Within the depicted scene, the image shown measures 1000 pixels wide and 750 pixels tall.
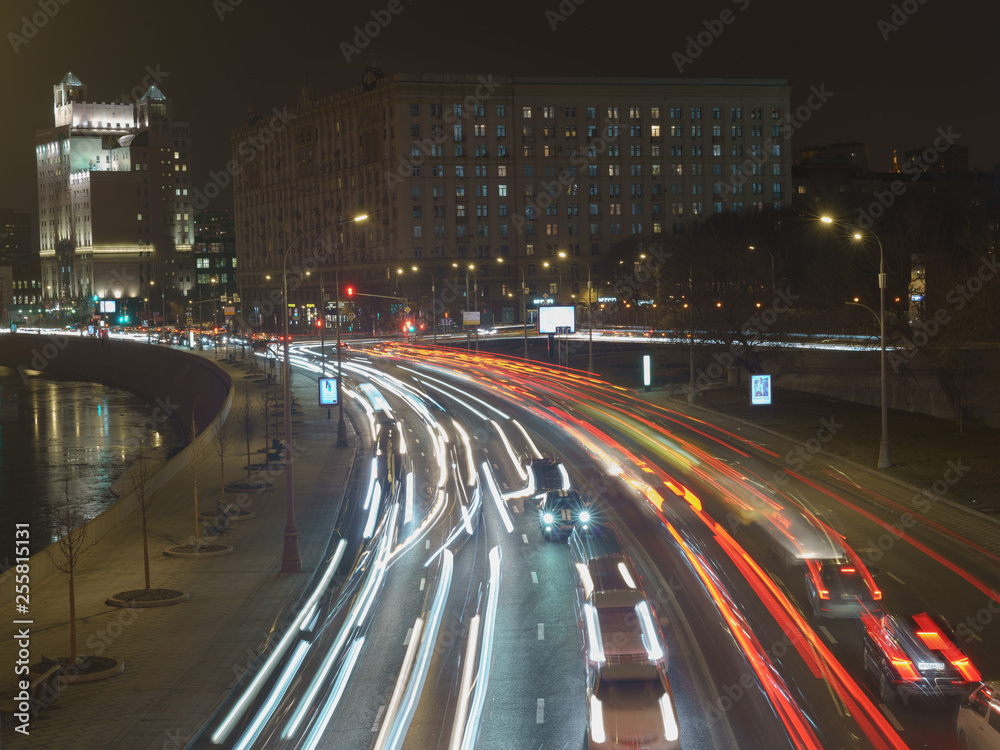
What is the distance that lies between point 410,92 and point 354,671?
125637 mm

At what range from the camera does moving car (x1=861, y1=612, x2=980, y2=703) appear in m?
17.1

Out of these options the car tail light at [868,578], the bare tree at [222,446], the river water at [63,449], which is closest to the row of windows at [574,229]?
the river water at [63,449]

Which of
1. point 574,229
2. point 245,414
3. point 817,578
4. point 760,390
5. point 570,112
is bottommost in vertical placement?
point 817,578

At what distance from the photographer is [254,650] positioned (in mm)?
20719

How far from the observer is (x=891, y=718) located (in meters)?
17.0

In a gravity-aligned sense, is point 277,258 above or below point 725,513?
above

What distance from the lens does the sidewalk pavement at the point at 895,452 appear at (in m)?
34.0

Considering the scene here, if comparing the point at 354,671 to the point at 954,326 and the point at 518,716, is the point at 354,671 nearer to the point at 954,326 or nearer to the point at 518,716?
the point at 518,716

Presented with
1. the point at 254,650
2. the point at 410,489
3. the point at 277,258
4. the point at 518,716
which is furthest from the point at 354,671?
the point at 277,258

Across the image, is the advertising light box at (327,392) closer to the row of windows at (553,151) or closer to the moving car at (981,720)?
the moving car at (981,720)

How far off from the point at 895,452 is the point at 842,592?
78.3 feet

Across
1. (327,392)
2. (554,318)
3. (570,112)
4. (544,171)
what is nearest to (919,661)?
(327,392)

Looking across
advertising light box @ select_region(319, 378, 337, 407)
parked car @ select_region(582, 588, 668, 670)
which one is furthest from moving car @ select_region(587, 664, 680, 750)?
advertising light box @ select_region(319, 378, 337, 407)

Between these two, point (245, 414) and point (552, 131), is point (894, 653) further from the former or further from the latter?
point (552, 131)
